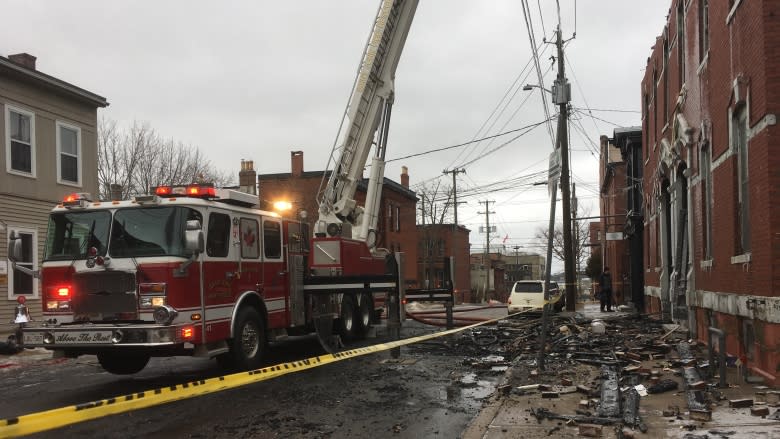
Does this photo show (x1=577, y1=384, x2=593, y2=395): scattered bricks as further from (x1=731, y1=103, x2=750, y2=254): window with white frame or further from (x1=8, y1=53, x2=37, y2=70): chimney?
(x1=8, y1=53, x2=37, y2=70): chimney

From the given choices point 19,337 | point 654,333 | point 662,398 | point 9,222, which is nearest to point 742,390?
point 662,398

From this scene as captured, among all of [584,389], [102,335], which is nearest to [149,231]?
[102,335]

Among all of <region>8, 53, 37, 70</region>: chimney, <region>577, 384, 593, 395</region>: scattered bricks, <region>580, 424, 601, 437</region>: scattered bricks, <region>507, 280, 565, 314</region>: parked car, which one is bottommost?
<region>507, 280, 565, 314</region>: parked car

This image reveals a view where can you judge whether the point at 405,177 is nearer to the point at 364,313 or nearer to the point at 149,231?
the point at 364,313

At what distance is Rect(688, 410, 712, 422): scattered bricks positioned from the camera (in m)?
5.70

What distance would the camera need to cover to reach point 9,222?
15.8 metres

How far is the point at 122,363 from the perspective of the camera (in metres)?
9.45

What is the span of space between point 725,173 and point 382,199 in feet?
102

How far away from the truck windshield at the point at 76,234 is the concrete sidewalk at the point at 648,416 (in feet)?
18.3

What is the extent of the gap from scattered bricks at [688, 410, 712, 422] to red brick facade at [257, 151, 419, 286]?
87.0 feet

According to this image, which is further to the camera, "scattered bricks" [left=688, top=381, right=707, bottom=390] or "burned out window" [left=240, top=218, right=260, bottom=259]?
"burned out window" [left=240, top=218, right=260, bottom=259]

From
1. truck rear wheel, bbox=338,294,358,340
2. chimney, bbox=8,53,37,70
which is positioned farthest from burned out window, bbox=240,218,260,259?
chimney, bbox=8,53,37,70

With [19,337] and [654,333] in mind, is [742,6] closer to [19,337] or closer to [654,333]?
[654,333]

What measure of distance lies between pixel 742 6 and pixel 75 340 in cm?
933
